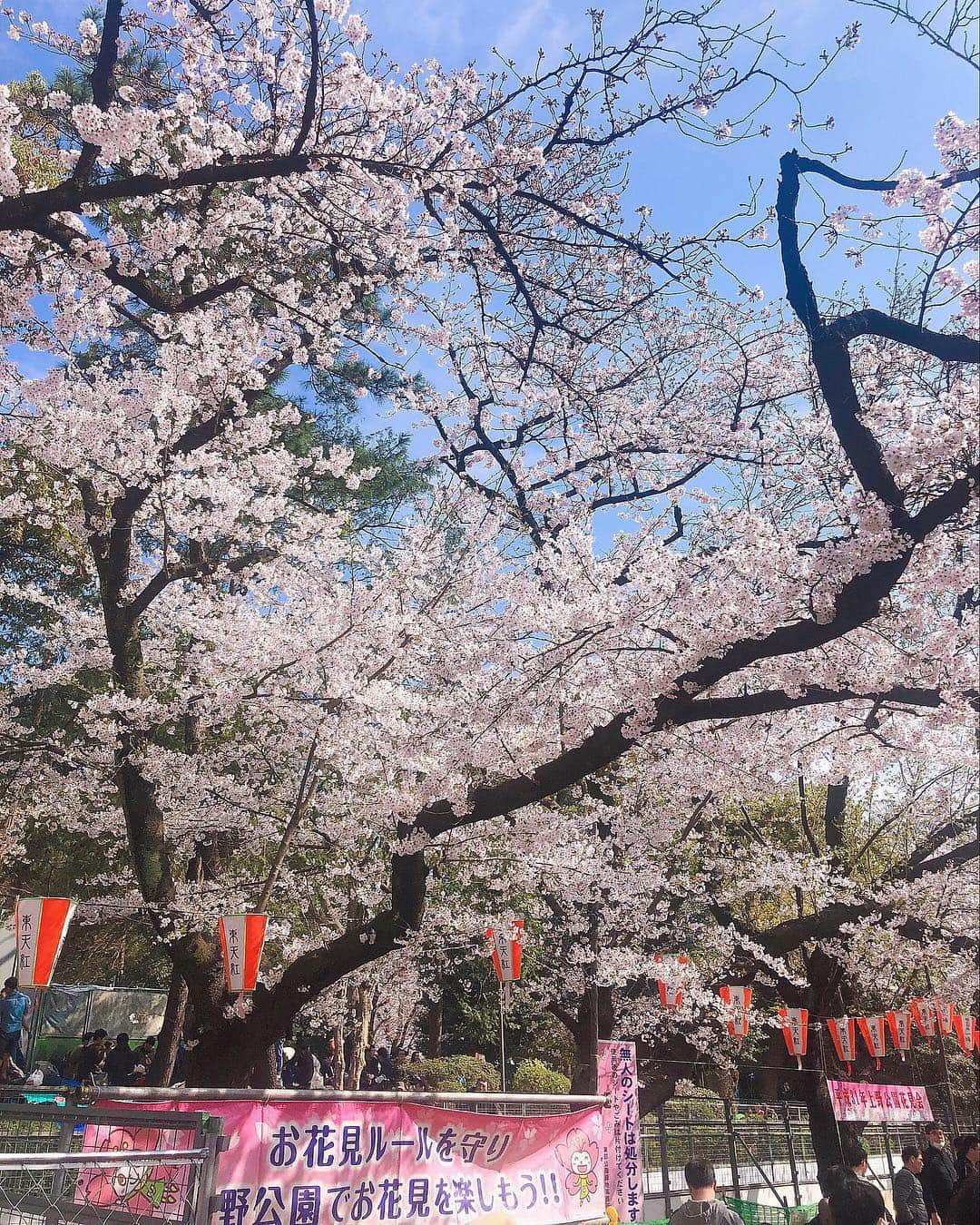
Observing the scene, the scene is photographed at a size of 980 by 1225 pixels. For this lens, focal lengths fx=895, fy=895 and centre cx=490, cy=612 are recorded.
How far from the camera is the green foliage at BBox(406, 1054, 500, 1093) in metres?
17.1

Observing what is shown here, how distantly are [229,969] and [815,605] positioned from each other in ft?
19.8

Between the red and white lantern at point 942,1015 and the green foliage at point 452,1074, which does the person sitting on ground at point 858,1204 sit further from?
the green foliage at point 452,1074

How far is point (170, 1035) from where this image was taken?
9.86m

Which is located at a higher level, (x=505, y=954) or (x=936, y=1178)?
(x=505, y=954)

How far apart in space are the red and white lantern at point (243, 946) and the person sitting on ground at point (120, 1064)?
13.3 ft

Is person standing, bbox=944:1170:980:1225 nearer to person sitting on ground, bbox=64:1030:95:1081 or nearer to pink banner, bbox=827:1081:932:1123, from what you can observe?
pink banner, bbox=827:1081:932:1123

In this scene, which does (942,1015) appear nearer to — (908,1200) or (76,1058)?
(908,1200)

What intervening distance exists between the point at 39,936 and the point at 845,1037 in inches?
449

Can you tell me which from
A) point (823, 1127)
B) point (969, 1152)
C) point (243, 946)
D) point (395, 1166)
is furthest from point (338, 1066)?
point (969, 1152)

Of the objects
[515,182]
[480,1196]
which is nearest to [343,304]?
[515,182]

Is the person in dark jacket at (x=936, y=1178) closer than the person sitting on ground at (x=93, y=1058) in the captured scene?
Yes

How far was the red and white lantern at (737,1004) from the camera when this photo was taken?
12.7 meters

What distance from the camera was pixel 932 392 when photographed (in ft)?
18.0

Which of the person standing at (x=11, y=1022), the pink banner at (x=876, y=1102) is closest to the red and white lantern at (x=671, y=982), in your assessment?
the pink banner at (x=876, y=1102)
